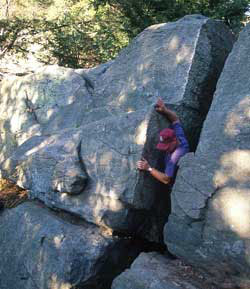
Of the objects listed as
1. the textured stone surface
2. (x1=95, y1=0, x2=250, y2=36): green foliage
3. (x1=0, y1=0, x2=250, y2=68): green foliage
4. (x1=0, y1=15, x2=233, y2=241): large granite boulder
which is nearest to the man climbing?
(x1=0, y1=15, x2=233, y2=241): large granite boulder

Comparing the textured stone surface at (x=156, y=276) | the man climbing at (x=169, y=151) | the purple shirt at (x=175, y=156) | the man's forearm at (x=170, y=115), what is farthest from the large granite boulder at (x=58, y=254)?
the man's forearm at (x=170, y=115)

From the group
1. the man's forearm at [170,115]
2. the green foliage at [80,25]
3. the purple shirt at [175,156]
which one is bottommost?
the purple shirt at [175,156]

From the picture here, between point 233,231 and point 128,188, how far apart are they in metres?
1.74

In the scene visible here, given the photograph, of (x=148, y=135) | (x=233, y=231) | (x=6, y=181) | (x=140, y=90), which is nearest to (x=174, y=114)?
(x=148, y=135)

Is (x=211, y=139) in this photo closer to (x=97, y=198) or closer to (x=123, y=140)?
(x=123, y=140)

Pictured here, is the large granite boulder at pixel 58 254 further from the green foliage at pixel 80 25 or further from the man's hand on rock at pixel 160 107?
the green foliage at pixel 80 25

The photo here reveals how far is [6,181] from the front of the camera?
A: 8648 mm

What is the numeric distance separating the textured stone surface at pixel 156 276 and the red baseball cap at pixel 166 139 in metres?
1.53

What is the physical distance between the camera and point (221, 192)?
16.1 feet

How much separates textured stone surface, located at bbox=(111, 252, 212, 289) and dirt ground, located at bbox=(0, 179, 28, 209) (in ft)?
10.1

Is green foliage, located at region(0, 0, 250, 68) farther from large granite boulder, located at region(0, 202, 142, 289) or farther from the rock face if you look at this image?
large granite boulder, located at region(0, 202, 142, 289)

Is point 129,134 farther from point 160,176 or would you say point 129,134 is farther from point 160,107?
point 160,176

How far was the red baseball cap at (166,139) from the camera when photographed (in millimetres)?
5797

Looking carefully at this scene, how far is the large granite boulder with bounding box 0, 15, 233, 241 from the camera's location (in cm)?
604
